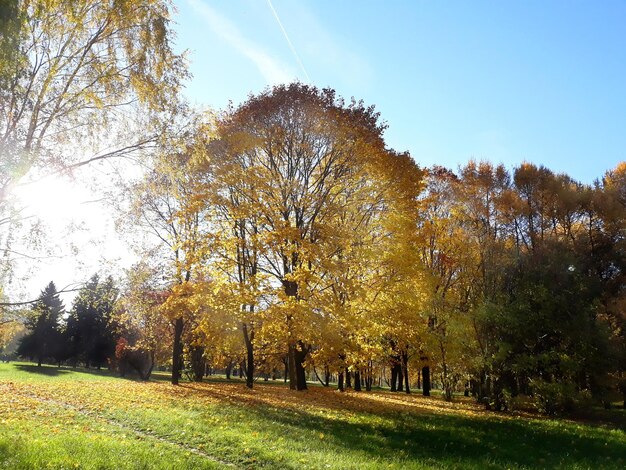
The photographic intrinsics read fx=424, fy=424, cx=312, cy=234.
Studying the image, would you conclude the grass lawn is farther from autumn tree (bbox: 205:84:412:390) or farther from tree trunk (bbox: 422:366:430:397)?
tree trunk (bbox: 422:366:430:397)

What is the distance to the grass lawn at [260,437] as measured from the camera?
746 cm

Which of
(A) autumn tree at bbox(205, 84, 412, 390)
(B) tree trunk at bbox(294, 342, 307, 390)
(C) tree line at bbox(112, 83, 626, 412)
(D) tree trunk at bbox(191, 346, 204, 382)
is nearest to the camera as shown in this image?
(C) tree line at bbox(112, 83, 626, 412)

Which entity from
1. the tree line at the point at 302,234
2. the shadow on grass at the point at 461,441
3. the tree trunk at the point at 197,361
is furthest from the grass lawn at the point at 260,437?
the tree trunk at the point at 197,361

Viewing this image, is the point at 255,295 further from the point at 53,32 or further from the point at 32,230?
the point at 53,32

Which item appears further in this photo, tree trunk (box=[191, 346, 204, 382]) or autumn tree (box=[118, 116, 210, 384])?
tree trunk (box=[191, 346, 204, 382])

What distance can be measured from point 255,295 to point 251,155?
7.21 metres

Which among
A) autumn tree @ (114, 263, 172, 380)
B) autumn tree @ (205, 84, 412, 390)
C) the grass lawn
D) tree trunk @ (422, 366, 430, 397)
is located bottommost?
tree trunk @ (422, 366, 430, 397)

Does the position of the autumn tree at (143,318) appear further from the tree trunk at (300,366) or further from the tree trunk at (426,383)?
the tree trunk at (426,383)

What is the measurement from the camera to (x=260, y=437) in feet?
32.9

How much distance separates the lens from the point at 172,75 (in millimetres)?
11430

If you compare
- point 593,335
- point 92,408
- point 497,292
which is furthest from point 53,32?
point 593,335

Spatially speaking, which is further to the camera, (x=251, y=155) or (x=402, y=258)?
(x=251, y=155)

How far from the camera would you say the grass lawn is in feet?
24.5

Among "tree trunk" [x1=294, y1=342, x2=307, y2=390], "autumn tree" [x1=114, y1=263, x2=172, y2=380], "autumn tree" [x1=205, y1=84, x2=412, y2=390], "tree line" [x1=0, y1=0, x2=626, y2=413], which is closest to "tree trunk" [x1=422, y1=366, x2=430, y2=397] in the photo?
"tree line" [x1=0, y1=0, x2=626, y2=413]
